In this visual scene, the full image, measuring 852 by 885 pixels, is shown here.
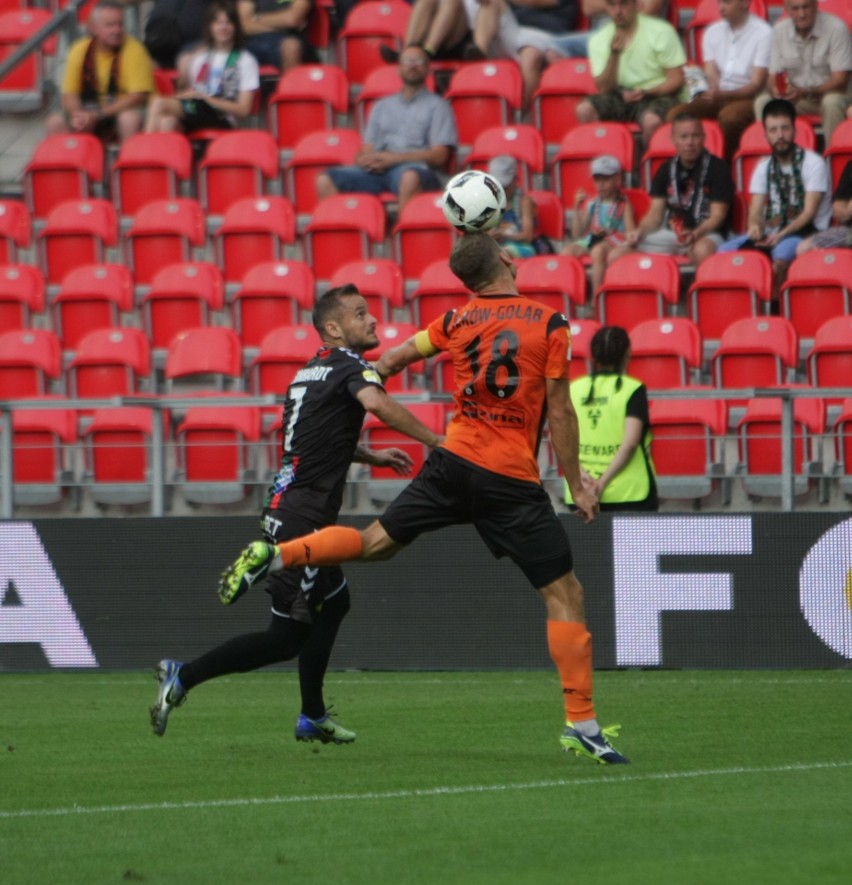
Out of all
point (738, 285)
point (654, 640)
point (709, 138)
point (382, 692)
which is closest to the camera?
point (382, 692)

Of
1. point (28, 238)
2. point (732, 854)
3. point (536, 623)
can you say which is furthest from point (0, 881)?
point (28, 238)

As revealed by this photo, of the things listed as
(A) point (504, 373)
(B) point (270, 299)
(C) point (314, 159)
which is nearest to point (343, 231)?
(B) point (270, 299)

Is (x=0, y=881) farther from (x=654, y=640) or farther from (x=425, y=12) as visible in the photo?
(x=425, y=12)

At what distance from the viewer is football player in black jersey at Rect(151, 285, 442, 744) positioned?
25.7 ft

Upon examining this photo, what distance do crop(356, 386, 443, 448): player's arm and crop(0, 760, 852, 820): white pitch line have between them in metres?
1.60

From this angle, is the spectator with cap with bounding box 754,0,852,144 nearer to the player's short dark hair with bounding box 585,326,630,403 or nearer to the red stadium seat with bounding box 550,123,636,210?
the red stadium seat with bounding box 550,123,636,210

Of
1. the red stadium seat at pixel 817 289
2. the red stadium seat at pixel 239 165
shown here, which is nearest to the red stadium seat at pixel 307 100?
the red stadium seat at pixel 239 165

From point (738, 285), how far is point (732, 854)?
28.5 ft

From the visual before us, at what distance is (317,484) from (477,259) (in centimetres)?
136

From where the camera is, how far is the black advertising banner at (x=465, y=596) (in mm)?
11109

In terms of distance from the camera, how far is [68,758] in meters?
7.70

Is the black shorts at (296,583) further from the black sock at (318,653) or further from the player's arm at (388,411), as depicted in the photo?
the player's arm at (388,411)

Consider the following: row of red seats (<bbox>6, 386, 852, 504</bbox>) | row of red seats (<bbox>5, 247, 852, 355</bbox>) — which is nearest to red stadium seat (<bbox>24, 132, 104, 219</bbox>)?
row of red seats (<bbox>5, 247, 852, 355</bbox>)

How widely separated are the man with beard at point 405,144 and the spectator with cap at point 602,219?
148 cm
